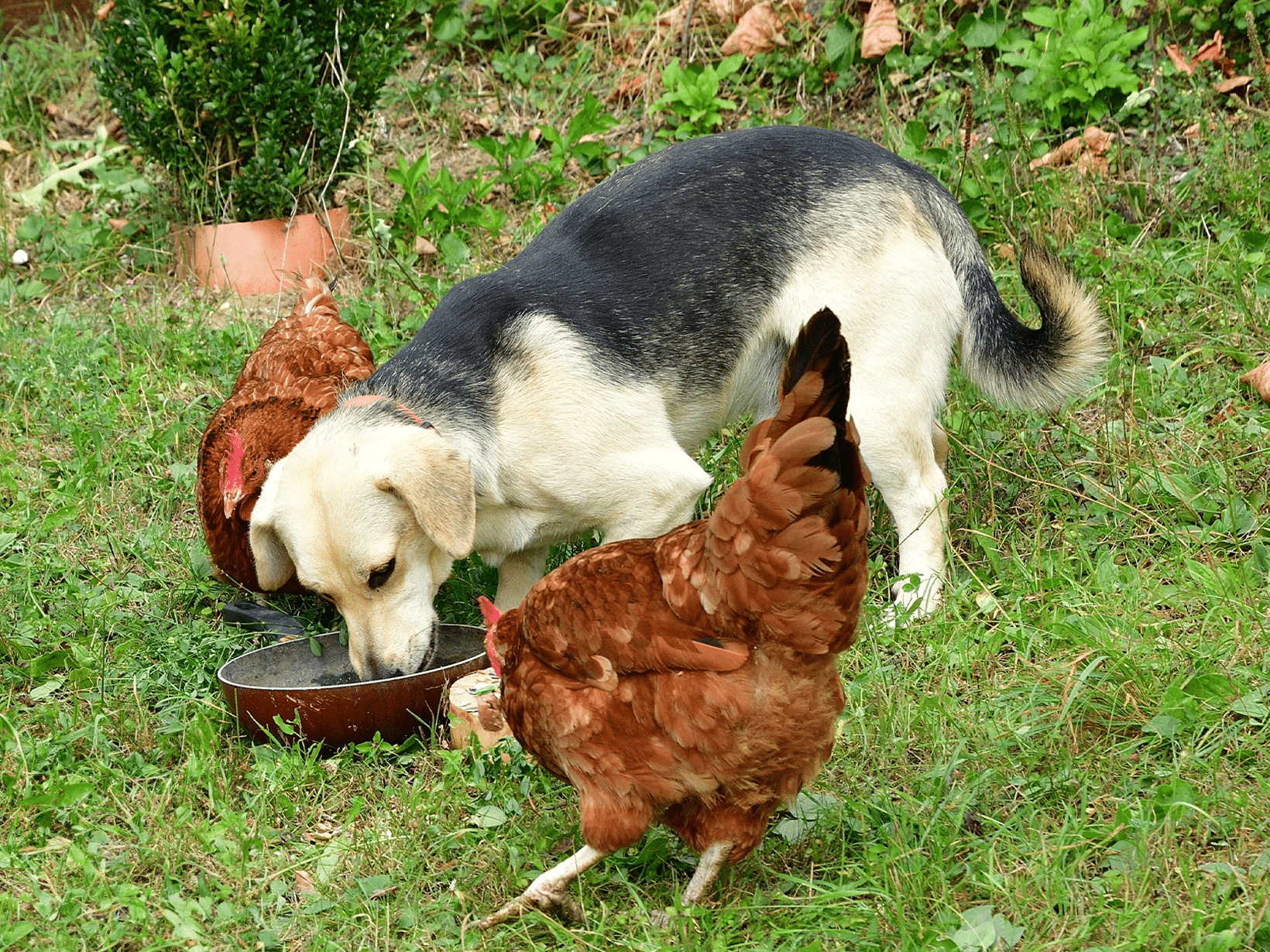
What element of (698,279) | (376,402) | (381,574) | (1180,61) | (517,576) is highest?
(1180,61)

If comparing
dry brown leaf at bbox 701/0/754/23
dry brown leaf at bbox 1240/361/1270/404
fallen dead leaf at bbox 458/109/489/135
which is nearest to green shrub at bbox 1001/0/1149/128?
dry brown leaf at bbox 701/0/754/23

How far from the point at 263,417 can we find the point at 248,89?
244cm

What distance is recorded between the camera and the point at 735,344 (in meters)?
4.30

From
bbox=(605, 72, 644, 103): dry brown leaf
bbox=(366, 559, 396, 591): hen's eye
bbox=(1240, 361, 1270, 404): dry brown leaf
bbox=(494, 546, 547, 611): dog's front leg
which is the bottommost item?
bbox=(494, 546, 547, 611): dog's front leg

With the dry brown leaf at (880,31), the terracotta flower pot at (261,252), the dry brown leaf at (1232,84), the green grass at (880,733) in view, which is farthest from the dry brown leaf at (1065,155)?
the terracotta flower pot at (261,252)

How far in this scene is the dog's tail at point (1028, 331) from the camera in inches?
170

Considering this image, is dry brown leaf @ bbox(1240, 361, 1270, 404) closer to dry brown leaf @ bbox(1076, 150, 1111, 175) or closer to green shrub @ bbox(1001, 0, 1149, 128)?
dry brown leaf @ bbox(1076, 150, 1111, 175)

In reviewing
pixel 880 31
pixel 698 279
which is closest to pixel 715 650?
pixel 698 279

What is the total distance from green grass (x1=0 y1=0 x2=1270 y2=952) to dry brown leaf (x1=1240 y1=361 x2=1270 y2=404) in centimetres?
8

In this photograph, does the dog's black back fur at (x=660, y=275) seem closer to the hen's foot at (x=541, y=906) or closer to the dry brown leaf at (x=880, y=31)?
the hen's foot at (x=541, y=906)

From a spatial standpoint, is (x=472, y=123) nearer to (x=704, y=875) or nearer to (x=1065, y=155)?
(x=1065, y=155)

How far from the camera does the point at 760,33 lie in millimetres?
7258

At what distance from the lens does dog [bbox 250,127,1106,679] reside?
12.5 ft

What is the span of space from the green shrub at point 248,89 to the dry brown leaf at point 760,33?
2.07 meters
